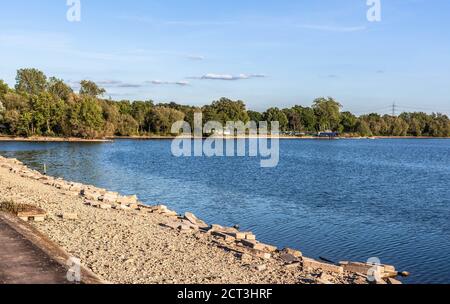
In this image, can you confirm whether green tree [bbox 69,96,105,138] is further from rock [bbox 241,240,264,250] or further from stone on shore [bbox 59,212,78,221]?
rock [bbox 241,240,264,250]

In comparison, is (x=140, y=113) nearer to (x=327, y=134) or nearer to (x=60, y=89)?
(x=60, y=89)

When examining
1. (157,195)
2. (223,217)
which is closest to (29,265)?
(223,217)

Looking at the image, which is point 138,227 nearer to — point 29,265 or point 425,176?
point 29,265

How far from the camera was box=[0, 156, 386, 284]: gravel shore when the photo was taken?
12.1 meters

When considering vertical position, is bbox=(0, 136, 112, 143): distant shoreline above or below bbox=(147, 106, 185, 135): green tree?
below

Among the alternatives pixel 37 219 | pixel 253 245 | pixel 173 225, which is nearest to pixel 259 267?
pixel 253 245

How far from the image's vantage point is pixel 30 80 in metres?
159

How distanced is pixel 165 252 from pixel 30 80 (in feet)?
524

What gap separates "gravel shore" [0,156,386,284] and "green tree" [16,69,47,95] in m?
149

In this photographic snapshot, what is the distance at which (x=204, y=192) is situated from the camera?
35.1 m

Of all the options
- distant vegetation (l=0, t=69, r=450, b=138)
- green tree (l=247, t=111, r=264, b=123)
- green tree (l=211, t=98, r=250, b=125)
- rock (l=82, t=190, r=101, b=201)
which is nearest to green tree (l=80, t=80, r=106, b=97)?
distant vegetation (l=0, t=69, r=450, b=138)
